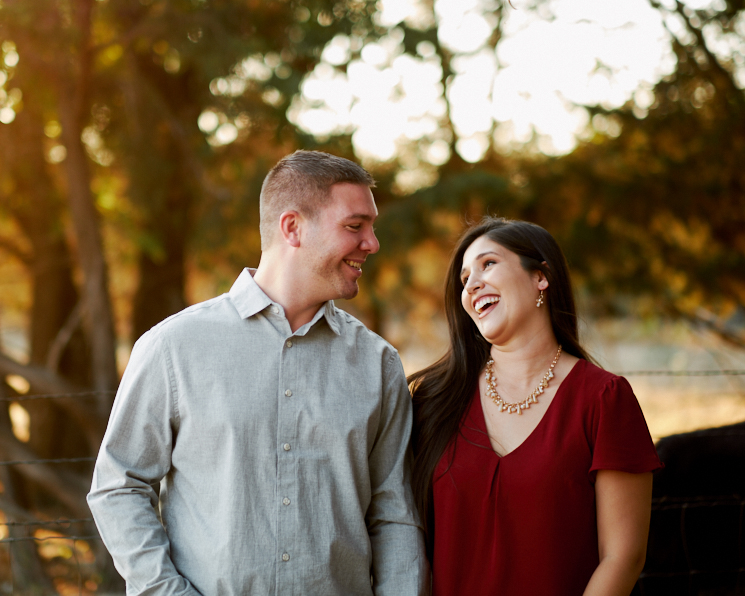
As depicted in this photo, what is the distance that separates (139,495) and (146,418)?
0.70 ft

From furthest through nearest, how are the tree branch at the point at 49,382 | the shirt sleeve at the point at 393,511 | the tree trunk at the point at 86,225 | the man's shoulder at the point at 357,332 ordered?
the tree trunk at the point at 86,225, the tree branch at the point at 49,382, the man's shoulder at the point at 357,332, the shirt sleeve at the point at 393,511

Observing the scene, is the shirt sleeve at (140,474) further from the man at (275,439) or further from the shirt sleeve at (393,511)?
the shirt sleeve at (393,511)

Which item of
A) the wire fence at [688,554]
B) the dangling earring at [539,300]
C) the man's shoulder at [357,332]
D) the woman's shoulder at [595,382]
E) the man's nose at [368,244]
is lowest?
the wire fence at [688,554]

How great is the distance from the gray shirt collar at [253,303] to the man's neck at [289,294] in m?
0.03

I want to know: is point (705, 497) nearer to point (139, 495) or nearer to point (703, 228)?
point (139, 495)

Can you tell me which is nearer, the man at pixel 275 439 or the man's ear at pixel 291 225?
the man at pixel 275 439

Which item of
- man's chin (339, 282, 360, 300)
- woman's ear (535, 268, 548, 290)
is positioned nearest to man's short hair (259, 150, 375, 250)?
man's chin (339, 282, 360, 300)

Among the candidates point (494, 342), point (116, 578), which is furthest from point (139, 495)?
point (116, 578)

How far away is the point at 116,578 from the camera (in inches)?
217

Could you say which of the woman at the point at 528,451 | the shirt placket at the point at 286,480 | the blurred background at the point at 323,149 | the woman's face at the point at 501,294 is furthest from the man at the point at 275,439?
the blurred background at the point at 323,149

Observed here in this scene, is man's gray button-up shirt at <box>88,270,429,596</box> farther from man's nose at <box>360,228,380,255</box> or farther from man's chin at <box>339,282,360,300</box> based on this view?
man's nose at <box>360,228,380,255</box>

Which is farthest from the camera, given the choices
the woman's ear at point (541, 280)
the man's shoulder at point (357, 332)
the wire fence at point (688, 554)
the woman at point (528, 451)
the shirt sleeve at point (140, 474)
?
the wire fence at point (688, 554)

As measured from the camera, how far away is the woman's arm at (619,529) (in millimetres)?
1969

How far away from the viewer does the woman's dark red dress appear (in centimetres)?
203
